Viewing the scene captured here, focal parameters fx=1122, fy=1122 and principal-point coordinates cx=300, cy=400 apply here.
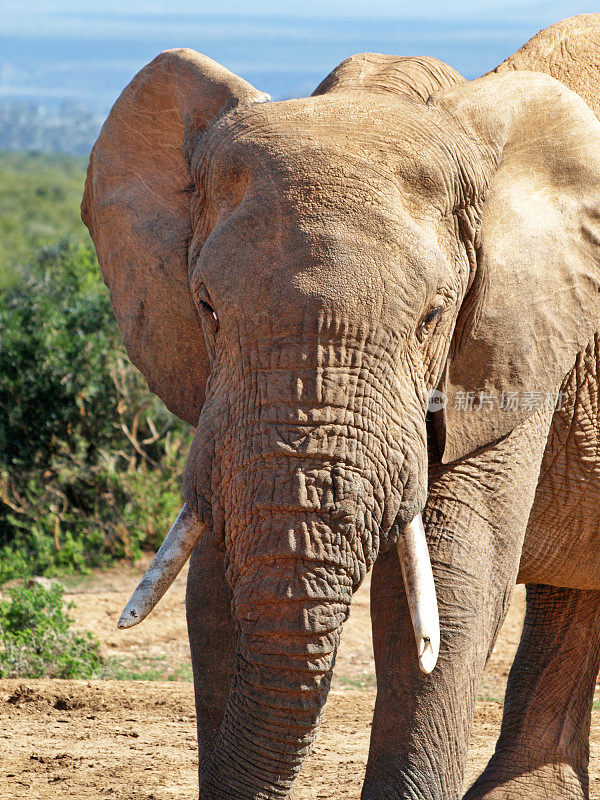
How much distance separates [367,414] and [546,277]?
0.88m

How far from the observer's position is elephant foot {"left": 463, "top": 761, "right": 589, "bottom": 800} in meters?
4.53

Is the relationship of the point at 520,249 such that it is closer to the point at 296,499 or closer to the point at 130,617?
the point at 296,499

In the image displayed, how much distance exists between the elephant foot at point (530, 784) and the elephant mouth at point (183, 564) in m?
1.87

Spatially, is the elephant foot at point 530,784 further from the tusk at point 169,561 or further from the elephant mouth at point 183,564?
the tusk at point 169,561

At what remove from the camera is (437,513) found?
334 centimetres

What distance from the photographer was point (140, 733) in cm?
509

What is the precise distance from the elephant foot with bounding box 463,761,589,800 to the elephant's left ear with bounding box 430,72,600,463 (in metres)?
1.86

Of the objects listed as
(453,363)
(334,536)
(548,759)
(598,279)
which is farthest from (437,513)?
(548,759)

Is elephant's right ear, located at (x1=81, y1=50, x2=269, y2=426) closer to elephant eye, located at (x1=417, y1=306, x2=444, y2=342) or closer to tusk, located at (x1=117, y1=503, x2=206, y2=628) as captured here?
tusk, located at (x1=117, y1=503, x2=206, y2=628)

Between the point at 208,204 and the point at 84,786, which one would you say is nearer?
the point at 208,204

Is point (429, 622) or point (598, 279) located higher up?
point (598, 279)

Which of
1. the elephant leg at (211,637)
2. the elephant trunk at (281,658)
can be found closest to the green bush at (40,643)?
the elephant leg at (211,637)

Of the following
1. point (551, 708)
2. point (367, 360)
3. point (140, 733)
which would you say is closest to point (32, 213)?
point (140, 733)

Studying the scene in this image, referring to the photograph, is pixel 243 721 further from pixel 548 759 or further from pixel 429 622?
pixel 548 759
